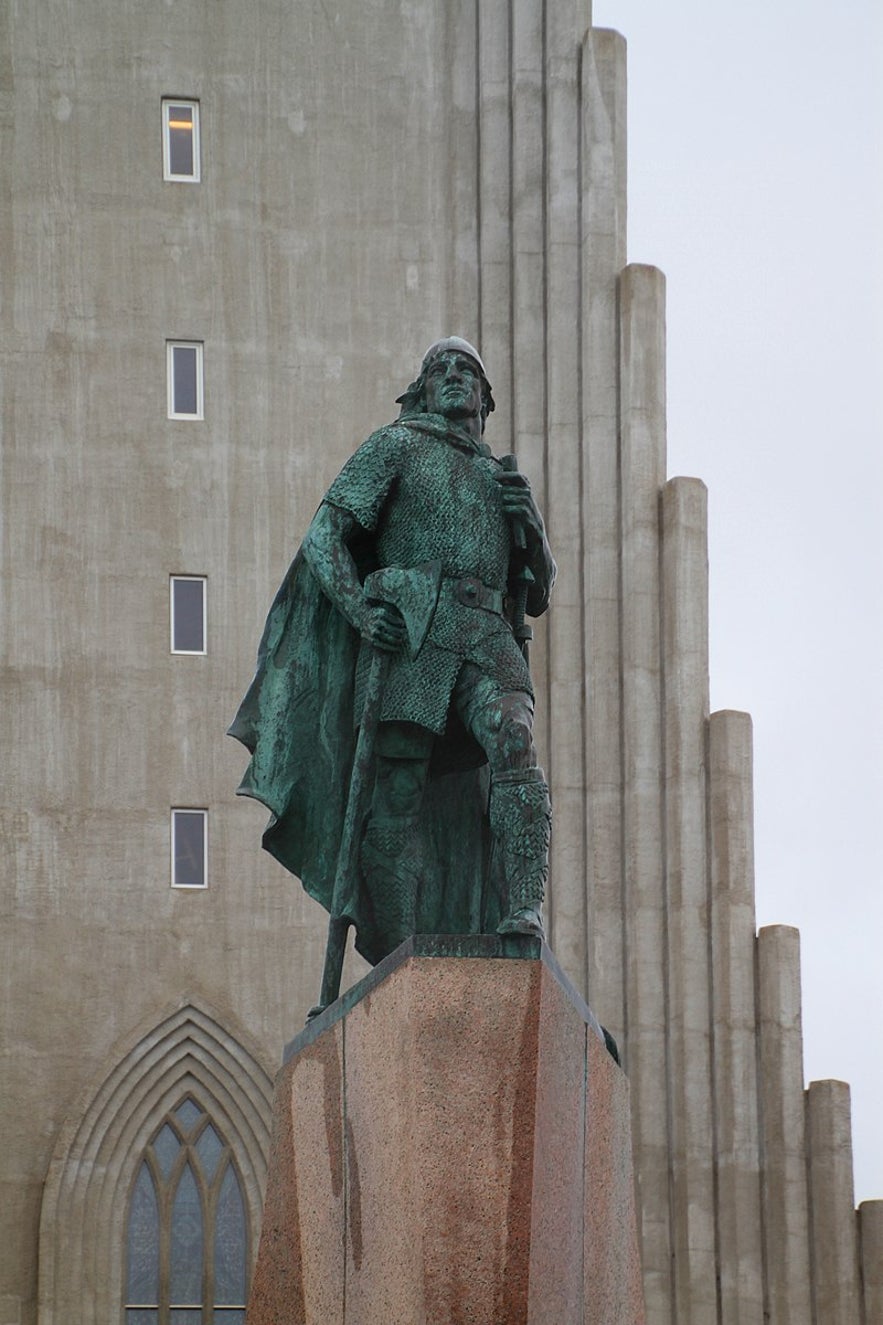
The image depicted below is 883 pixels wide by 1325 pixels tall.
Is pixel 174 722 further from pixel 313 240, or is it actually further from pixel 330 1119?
pixel 330 1119

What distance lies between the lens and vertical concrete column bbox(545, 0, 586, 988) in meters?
24.6

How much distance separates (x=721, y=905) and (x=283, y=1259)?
1379 centimetres

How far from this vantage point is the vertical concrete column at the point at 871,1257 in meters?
23.4

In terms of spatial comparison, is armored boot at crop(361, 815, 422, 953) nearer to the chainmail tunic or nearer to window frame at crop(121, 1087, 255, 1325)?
the chainmail tunic

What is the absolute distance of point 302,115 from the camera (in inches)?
1025

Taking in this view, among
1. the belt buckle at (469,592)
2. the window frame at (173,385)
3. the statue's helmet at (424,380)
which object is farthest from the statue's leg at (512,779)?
the window frame at (173,385)

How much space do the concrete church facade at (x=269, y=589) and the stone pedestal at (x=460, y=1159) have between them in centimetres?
1319

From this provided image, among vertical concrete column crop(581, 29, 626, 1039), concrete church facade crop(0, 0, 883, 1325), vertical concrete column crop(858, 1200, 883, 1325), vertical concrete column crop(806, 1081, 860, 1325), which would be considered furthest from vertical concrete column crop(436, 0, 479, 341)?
vertical concrete column crop(858, 1200, 883, 1325)

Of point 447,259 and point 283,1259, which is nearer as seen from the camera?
point 283,1259

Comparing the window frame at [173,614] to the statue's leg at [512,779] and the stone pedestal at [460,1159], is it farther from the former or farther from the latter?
the stone pedestal at [460,1159]

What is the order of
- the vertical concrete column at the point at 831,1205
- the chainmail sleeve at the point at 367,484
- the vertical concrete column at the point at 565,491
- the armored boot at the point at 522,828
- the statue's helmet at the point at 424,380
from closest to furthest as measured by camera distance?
1. the armored boot at the point at 522,828
2. the chainmail sleeve at the point at 367,484
3. the statue's helmet at the point at 424,380
4. the vertical concrete column at the point at 831,1205
5. the vertical concrete column at the point at 565,491

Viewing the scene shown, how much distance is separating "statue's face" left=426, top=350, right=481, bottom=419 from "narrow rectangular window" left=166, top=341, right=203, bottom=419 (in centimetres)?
1383

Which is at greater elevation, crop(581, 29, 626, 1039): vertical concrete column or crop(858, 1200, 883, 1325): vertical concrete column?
crop(581, 29, 626, 1039): vertical concrete column

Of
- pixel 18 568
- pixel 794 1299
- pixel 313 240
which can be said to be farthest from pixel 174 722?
pixel 794 1299
